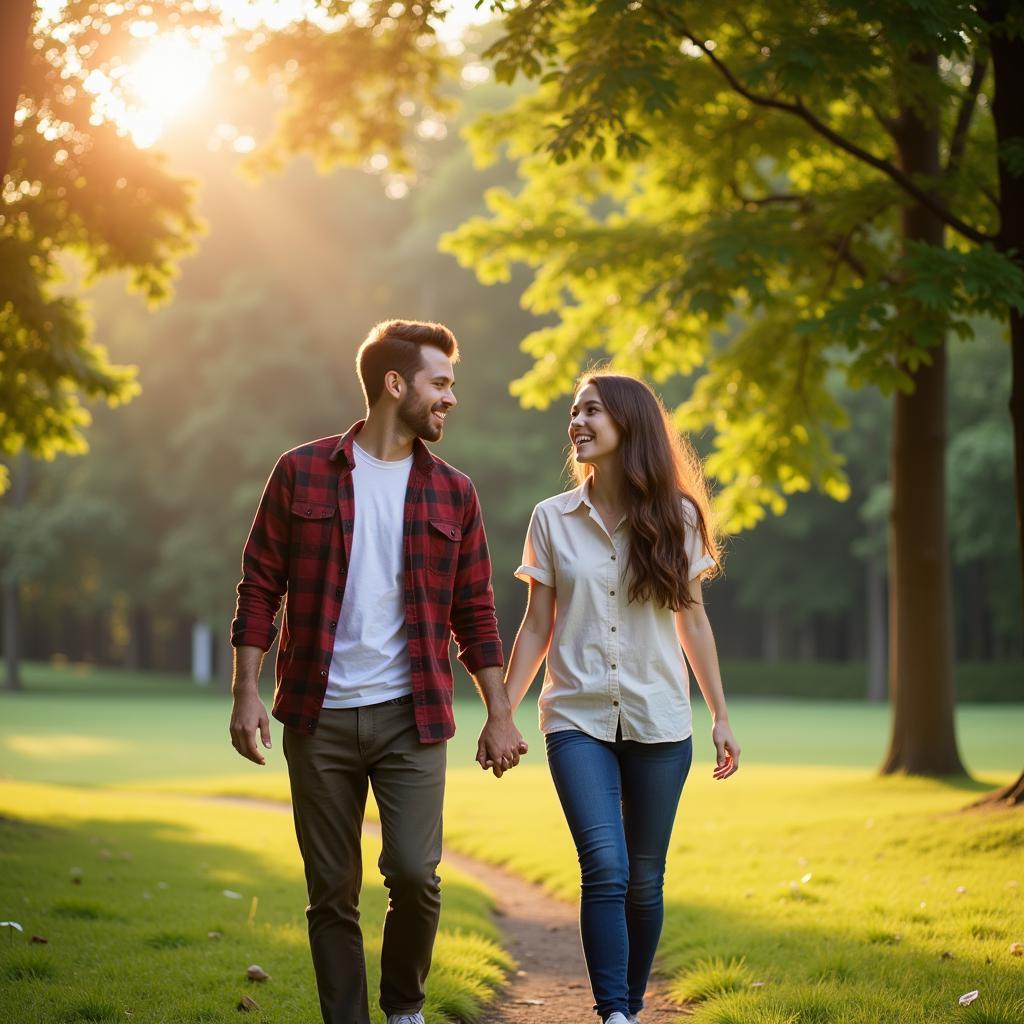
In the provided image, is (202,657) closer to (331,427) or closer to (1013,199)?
(331,427)

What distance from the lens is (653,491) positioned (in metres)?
4.90

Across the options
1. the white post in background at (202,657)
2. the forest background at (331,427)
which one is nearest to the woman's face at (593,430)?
the forest background at (331,427)

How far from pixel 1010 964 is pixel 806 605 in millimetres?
44003

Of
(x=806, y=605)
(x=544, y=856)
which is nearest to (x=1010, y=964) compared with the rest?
(x=544, y=856)

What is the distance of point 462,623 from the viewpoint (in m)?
4.71

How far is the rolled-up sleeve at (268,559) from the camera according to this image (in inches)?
175

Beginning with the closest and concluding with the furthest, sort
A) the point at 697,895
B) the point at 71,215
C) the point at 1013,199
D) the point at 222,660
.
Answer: the point at 697,895
the point at 1013,199
the point at 71,215
the point at 222,660

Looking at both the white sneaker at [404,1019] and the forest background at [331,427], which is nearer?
the white sneaker at [404,1019]

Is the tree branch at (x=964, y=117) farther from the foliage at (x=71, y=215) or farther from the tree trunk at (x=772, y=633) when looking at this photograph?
the tree trunk at (x=772, y=633)

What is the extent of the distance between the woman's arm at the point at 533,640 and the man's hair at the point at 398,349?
94 centimetres

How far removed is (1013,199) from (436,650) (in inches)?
280

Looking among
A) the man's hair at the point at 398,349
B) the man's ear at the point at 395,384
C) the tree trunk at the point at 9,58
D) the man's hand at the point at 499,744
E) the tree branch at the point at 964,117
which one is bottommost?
the man's hand at the point at 499,744

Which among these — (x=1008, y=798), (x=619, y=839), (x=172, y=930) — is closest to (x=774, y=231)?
(x=1008, y=798)

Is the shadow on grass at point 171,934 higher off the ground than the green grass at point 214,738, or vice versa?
the shadow on grass at point 171,934
